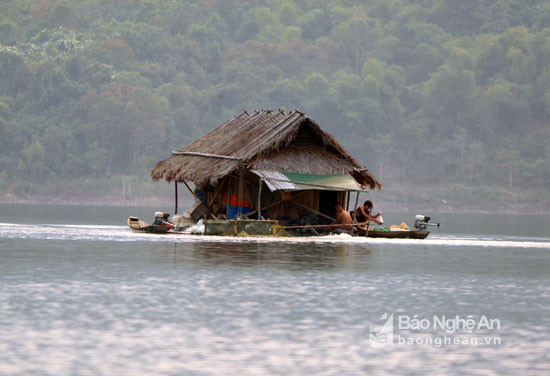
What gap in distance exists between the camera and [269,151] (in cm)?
3272

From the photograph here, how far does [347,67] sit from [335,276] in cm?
11365

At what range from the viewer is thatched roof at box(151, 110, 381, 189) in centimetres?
3234

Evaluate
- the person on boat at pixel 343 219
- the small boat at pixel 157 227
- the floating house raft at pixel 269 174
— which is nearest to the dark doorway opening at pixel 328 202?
the floating house raft at pixel 269 174

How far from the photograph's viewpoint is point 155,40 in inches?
4948

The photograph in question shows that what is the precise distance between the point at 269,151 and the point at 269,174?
104 centimetres

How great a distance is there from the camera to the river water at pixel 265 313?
11.4 m

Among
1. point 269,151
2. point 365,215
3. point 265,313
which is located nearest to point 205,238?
point 269,151

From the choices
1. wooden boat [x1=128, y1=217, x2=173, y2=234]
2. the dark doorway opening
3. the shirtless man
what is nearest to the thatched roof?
the dark doorway opening

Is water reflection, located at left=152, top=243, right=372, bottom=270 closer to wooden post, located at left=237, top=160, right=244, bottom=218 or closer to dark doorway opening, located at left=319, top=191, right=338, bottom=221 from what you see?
wooden post, located at left=237, top=160, right=244, bottom=218

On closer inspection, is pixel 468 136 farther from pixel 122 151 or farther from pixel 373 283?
pixel 373 283

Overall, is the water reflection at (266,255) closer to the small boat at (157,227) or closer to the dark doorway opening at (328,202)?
the dark doorway opening at (328,202)

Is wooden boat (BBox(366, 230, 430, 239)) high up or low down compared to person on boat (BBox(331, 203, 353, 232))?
down

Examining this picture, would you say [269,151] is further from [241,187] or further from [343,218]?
[343,218]

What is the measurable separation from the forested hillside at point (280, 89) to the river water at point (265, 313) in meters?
78.8
